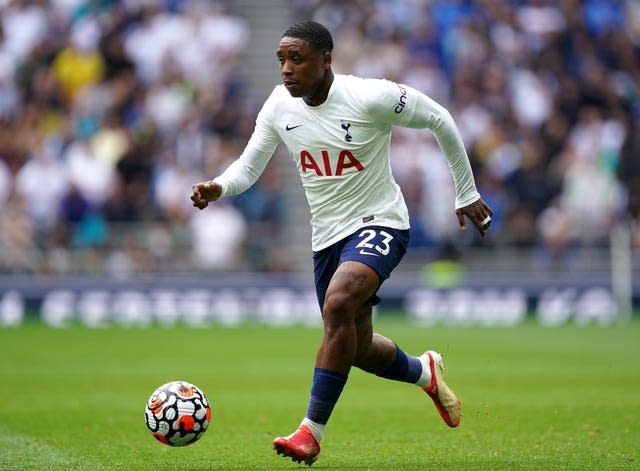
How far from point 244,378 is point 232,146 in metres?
9.72

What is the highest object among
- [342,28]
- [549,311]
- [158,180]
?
[342,28]

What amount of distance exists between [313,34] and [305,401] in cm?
506

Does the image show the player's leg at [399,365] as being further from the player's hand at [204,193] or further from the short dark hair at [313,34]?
the short dark hair at [313,34]

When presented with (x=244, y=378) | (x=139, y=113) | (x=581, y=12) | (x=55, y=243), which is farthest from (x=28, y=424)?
(x=581, y=12)

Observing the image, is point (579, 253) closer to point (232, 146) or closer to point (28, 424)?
point (232, 146)

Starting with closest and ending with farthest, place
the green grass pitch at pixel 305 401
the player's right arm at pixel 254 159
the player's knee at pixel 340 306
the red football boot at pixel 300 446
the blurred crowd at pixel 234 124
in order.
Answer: the red football boot at pixel 300 446 < the player's knee at pixel 340 306 < the green grass pitch at pixel 305 401 < the player's right arm at pixel 254 159 < the blurred crowd at pixel 234 124

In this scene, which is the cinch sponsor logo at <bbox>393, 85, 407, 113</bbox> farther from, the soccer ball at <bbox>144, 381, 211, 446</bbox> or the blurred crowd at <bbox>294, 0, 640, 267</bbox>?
the blurred crowd at <bbox>294, 0, 640, 267</bbox>

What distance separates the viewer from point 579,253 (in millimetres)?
23219

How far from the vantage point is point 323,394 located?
24.3 ft

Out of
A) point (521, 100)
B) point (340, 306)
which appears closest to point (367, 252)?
point (340, 306)

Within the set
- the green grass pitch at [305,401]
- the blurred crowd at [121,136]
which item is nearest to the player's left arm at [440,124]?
the green grass pitch at [305,401]

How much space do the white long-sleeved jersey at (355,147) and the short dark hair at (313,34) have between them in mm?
291

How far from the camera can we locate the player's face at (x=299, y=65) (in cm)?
770

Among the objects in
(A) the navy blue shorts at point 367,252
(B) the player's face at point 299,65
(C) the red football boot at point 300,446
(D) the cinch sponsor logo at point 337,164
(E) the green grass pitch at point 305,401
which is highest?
(B) the player's face at point 299,65
